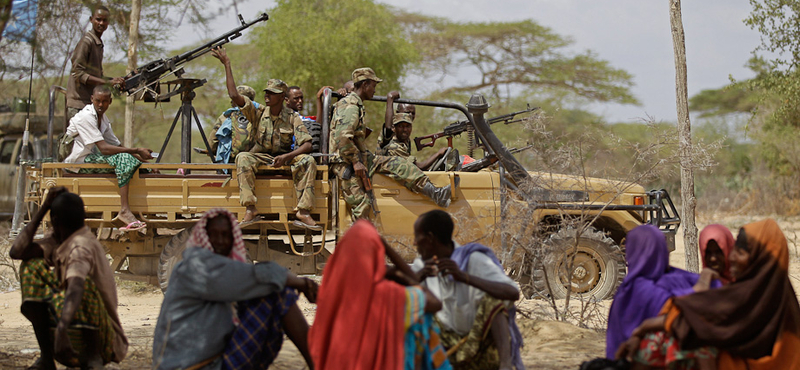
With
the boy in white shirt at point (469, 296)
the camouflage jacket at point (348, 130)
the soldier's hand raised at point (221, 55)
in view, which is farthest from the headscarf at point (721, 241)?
the soldier's hand raised at point (221, 55)

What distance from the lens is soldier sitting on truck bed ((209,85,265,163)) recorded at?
695cm

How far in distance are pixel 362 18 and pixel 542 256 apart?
12.6m

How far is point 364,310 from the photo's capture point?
11.0 ft

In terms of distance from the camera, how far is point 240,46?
24219 millimetres

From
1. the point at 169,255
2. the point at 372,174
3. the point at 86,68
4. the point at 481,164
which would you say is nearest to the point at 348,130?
the point at 372,174

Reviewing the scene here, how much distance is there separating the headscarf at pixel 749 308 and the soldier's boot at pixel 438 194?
3.44 metres

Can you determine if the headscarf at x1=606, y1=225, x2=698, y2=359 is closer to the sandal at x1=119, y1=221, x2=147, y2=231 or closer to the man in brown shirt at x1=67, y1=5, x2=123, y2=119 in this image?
the sandal at x1=119, y1=221, x2=147, y2=231

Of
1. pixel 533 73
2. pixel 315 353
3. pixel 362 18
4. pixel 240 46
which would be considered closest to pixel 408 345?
pixel 315 353

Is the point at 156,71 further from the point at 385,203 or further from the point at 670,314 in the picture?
the point at 670,314

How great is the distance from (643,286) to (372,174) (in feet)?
11.5

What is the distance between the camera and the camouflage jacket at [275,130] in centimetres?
689

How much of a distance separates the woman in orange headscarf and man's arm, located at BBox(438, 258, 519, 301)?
0.61 meters

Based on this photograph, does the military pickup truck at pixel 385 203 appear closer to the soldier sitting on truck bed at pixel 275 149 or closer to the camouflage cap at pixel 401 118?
the soldier sitting on truck bed at pixel 275 149

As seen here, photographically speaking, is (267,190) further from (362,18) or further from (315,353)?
(362,18)
